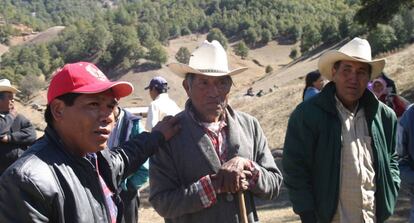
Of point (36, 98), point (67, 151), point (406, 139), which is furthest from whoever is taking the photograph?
point (36, 98)

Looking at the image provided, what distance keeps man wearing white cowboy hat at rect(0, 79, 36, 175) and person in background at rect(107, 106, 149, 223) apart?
200 cm

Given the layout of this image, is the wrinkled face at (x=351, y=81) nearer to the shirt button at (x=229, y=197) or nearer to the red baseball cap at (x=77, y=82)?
the shirt button at (x=229, y=197)

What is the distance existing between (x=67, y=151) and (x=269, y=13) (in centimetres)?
14676

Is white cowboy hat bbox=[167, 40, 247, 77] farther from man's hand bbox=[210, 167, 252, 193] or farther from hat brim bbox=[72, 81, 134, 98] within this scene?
hat brim bbox=[72, 81, 134, 98]

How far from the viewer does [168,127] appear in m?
3.01

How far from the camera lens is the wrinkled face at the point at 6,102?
6100mm

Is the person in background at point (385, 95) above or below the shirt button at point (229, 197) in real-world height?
→ below

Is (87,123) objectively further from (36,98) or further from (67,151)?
(36,98)

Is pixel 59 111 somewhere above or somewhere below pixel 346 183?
above

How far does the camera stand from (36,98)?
91.9m

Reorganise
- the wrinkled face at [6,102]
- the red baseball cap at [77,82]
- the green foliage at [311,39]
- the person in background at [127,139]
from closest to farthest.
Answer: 1. the red baseball cap at [77,82]
2. the person in background at [127,139]
3. the wrinkled face at [6,102]
4. the green foliage at [311,39]

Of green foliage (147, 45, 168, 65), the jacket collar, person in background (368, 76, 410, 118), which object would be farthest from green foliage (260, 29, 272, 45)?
the jacket collar

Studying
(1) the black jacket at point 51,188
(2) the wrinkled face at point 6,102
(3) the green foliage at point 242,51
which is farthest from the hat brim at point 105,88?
(3) the green foliage at point 242,51

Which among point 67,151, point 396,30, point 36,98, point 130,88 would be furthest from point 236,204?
point 36,98
